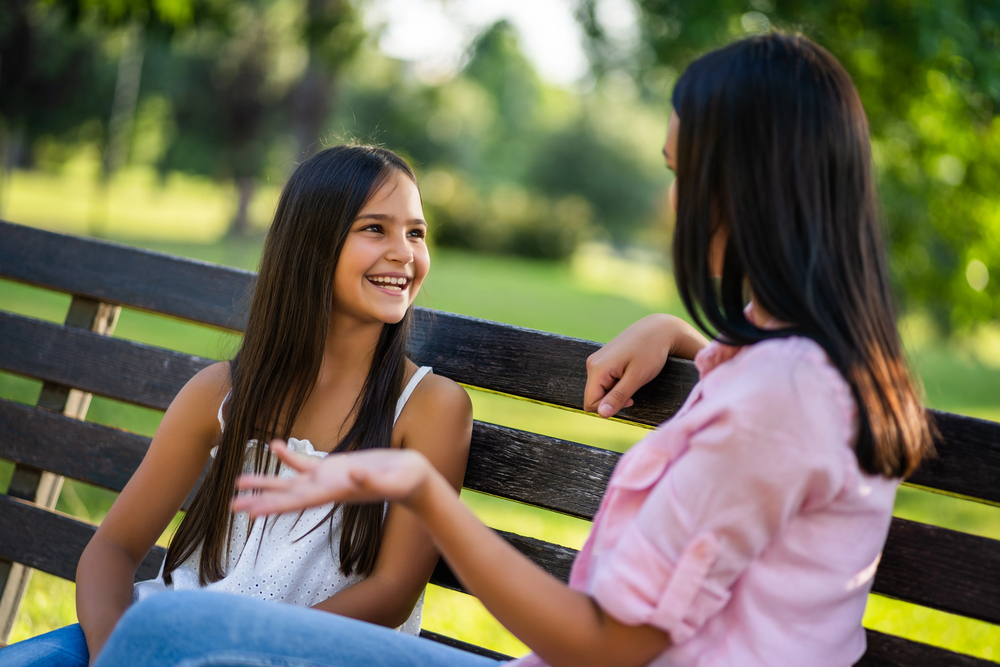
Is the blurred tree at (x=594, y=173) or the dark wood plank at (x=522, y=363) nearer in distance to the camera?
the dark wood plank at (x=522, y=363)

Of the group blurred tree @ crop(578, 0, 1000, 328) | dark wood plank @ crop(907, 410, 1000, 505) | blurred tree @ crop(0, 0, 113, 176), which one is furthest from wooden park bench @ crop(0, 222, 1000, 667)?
blurred tree @ crop(0, 0, 113, 176)

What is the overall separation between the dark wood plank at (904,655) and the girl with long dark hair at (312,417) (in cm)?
93

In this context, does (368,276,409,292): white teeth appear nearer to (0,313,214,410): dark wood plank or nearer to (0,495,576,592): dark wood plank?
(0,313,214,410): dark wood plank

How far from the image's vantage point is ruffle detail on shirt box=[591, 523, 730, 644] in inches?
45.4

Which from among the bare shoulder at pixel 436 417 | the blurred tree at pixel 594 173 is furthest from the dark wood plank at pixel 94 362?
the blurred tree at pixel 594 173

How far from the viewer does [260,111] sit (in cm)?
2602

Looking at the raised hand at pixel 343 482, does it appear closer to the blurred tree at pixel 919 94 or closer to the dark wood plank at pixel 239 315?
the dark wood plank at pixel 239 315

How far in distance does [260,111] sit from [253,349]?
25.7m

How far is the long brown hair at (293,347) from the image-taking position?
2.01m

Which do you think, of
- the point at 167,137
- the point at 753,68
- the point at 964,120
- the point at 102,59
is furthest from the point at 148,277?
the point at 167,137

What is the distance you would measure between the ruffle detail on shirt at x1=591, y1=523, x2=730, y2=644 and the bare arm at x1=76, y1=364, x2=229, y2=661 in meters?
1.21

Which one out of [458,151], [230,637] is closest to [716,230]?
[230,637]

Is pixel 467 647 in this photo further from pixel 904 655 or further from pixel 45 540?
pixel 45 540

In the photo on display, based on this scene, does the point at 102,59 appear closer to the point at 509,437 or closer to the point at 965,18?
the point at 965,18
